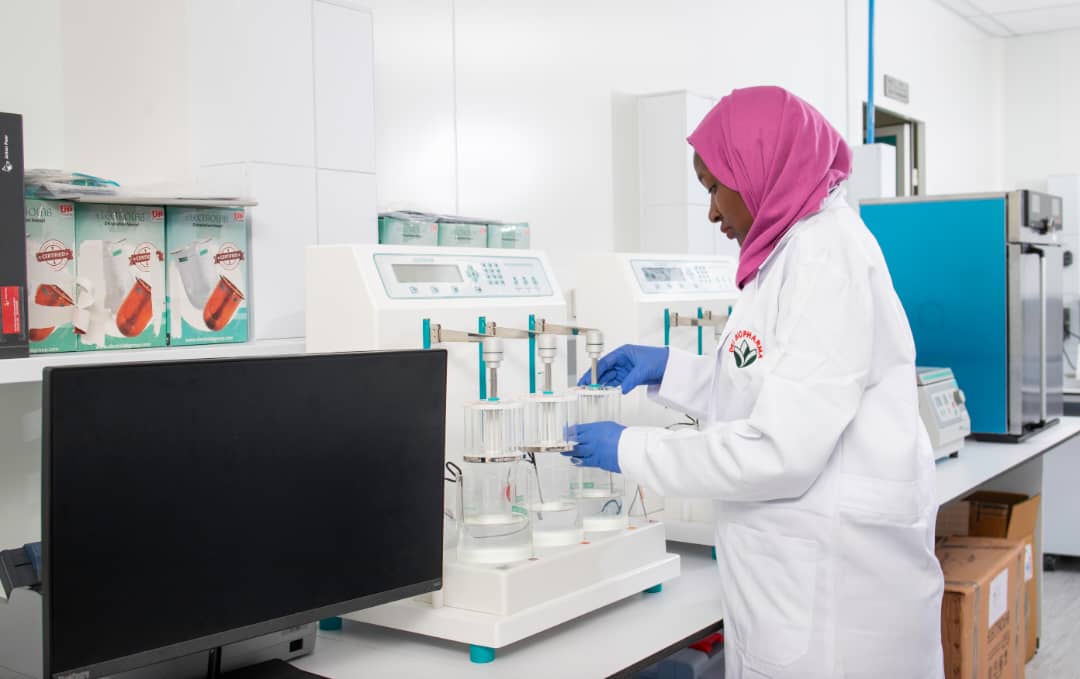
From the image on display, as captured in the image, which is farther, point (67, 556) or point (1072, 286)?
point (1072, 286)

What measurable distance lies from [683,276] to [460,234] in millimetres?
595

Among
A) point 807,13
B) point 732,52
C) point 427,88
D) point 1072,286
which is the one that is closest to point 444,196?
point 427,88

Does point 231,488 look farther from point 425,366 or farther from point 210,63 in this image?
point 210,63

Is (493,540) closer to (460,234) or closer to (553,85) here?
(460,234)

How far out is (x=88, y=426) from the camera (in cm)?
108

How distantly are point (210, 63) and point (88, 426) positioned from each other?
46.3 inches

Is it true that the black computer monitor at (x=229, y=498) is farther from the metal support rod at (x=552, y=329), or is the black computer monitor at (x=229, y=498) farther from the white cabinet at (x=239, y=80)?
the white cabinet at (x=239, y=80)

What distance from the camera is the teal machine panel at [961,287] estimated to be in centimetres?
332

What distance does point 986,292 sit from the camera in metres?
3.34

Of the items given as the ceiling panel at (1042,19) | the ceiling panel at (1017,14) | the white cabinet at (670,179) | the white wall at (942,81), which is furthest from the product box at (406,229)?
the ceiling panel at (1042,19)

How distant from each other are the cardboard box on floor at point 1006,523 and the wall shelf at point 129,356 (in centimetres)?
236

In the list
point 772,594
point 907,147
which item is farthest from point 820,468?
point 907,147

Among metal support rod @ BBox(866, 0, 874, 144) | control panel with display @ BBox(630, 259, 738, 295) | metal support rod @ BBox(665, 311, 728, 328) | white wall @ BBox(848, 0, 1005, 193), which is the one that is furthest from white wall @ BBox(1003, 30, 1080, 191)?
metal support rod @ BBox(665, 311, 728, 328)

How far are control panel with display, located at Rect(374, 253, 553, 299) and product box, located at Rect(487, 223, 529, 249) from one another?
75cm
